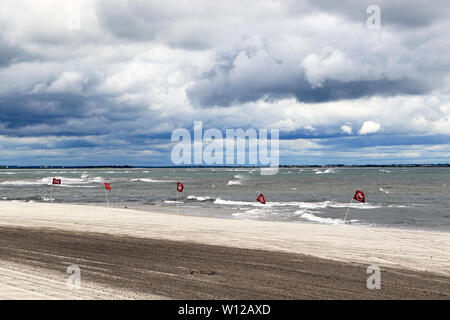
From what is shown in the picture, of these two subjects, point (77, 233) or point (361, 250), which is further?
point (77, 233)

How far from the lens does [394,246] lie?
13.6 meters

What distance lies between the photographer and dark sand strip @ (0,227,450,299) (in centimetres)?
845

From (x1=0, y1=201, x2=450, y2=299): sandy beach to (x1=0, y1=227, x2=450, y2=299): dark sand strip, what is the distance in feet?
0.07

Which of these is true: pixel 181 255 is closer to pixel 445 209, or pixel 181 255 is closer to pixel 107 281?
pixel 107 281

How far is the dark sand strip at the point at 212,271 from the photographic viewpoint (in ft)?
27.7

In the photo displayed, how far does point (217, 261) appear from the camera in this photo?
11.1m

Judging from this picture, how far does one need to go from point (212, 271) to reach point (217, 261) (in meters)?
1.08

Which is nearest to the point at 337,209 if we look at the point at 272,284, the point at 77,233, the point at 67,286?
the point at 77,233

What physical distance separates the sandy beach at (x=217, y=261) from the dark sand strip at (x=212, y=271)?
0.07ft

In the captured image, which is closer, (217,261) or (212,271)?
(212,271)

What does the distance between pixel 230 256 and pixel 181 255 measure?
137cm

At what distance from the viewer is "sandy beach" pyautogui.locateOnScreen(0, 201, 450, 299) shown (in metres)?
8.49
